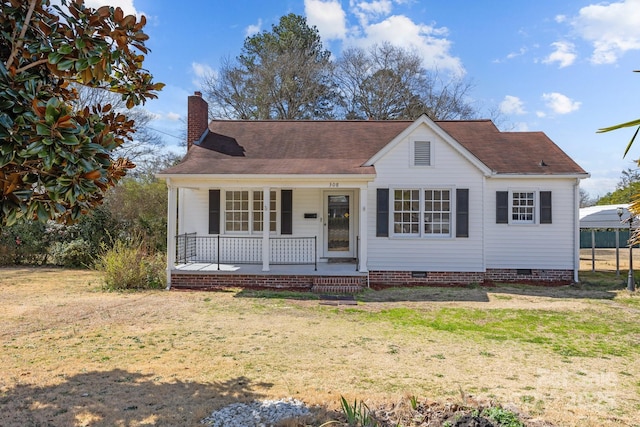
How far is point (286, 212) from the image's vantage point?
1341 cm

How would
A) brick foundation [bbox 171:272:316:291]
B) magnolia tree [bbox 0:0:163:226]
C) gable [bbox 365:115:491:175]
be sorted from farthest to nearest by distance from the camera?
gable [bbox 365:115:491:175] → brick foundation [bbox 171:272:316:291] → magnolia tree [bbox 0:0:163:226]

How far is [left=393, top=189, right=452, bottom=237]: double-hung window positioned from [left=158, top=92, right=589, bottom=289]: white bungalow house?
3 cm

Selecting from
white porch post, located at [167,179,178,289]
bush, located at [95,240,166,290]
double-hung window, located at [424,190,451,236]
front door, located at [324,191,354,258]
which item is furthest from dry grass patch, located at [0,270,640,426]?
front door, located at [324,191,354,258]

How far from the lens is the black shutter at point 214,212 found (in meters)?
13.4

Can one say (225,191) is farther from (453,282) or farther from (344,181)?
(453,282)

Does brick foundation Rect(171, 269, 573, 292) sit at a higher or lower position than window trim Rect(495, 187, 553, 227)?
lower

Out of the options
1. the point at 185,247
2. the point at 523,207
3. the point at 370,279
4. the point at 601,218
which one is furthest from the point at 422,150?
the point at 601,218

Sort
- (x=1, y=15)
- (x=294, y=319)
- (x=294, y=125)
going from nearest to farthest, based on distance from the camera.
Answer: (x=1, y=15), (x=294, y=319), (x=294, y=125)

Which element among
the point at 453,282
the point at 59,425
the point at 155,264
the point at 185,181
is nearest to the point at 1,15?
the point at 59,425

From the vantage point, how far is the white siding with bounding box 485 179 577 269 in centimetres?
1327

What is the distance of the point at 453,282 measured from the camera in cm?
1277

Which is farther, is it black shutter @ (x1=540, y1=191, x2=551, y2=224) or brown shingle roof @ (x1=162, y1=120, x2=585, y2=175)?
black shutter @ (x1=540, y1=191, x2=551, y2=224)

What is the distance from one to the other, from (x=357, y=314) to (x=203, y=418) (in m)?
5.22

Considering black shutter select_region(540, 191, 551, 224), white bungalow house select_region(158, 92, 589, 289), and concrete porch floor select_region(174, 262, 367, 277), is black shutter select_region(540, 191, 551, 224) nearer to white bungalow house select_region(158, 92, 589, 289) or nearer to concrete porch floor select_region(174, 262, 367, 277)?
white bungalow house select_region(158, 92, 589, 289)
